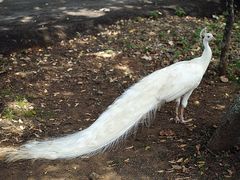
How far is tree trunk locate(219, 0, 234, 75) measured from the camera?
23.0ft

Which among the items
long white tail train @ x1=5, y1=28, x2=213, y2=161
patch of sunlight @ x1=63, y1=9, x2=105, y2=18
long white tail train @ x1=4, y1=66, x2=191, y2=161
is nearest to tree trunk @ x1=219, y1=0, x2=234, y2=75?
long white tail train @ x1=5, y1=28, x2=213, y2=161

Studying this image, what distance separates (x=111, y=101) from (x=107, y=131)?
1485 millimetres

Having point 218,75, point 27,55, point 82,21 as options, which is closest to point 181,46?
point 218,75

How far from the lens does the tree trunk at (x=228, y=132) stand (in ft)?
15.9

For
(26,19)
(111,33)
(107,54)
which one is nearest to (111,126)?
(107,54)

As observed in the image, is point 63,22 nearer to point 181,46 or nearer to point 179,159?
point 181,46

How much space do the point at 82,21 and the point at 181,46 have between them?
2.34 meters

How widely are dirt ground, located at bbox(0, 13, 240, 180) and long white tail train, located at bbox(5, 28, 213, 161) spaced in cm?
13

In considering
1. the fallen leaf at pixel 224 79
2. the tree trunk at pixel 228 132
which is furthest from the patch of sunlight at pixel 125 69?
the tree trunk at pixel 228 132

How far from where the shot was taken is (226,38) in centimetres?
731

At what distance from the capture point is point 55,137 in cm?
565

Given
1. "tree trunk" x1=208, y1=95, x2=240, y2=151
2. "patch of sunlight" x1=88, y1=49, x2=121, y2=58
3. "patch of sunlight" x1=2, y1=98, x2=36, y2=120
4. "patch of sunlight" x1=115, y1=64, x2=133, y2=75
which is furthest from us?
"patch of sunlight" x1=88, y1=49, x2=121, y2=58

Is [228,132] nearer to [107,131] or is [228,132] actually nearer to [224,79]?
[107,131]

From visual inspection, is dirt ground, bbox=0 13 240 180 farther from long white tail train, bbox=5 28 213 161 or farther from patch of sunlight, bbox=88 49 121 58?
long white tail train, bbox=5 28 213 161
